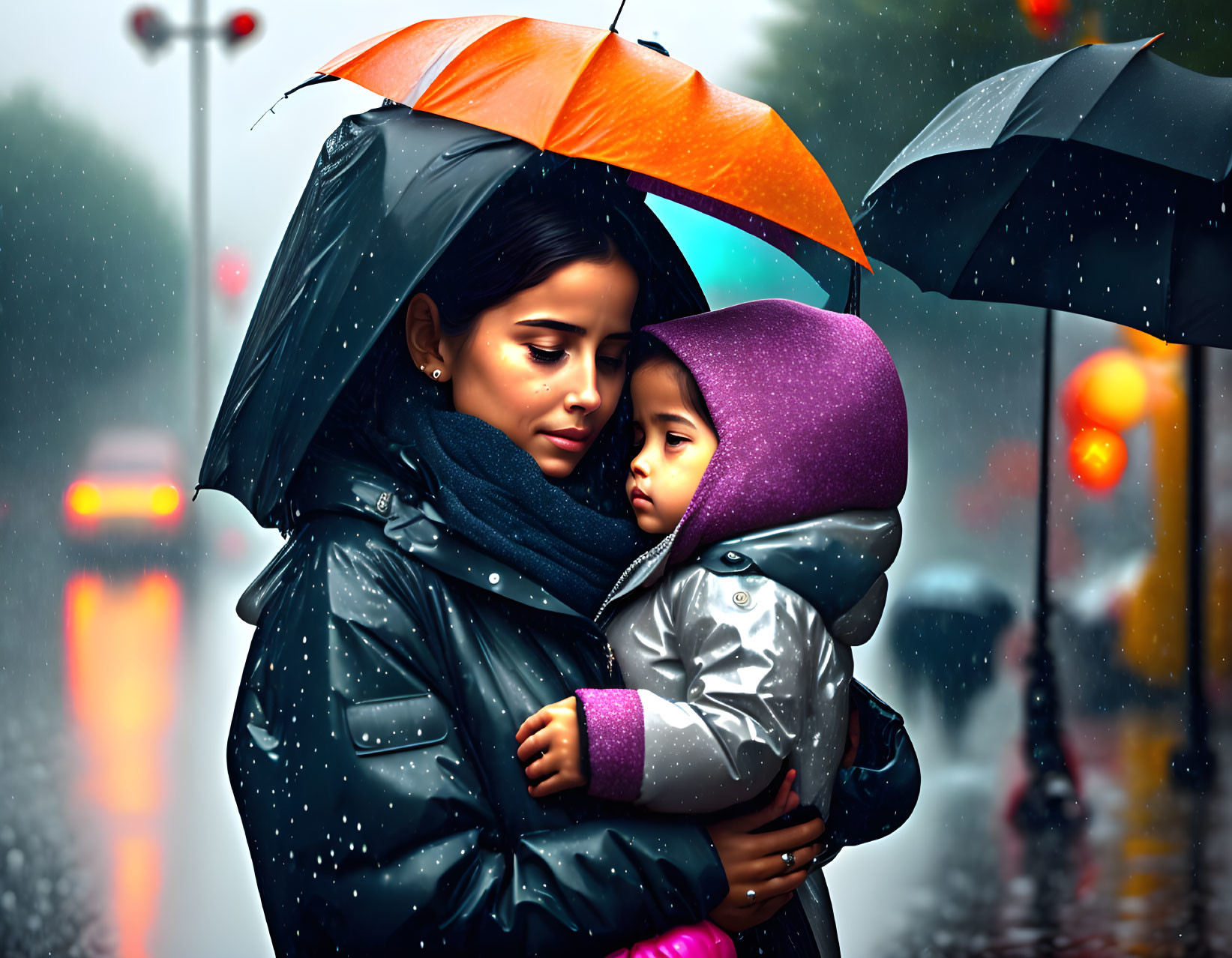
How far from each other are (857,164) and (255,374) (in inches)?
374

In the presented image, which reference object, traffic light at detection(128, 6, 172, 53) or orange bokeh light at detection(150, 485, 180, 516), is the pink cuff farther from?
orange bokeh light at detection(150, 485, 180, 516)

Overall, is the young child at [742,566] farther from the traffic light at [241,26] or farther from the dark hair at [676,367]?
the traffic light at [241,26]

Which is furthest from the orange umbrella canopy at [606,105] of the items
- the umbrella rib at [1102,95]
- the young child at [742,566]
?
the umbrella rib at [1102,95]

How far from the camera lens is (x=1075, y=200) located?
4066mm

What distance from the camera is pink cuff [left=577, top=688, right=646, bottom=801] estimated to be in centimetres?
203

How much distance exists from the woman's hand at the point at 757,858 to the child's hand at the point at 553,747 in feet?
1.14

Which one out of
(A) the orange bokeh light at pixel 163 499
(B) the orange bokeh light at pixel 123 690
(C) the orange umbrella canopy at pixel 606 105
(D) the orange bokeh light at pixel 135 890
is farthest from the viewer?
(A) the orange bokeh light at pixel 163 499

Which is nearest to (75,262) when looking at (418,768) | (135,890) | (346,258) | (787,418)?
(135,890)

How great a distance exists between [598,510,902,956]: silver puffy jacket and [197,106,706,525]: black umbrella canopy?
653 mm

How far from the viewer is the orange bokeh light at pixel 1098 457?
11.8 metres

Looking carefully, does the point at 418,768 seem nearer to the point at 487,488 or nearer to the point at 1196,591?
the point at 487,488

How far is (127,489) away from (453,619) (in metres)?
12.7

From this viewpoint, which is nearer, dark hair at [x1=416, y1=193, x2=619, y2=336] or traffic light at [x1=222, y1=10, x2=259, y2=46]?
dark hair at [x1=416, y1=193, x2=619, y2=336]

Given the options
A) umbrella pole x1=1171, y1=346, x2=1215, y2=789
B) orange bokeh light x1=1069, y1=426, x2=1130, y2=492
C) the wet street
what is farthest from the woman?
orange bokeh light x1=1069, y1=426, x2=1130, y2=492
